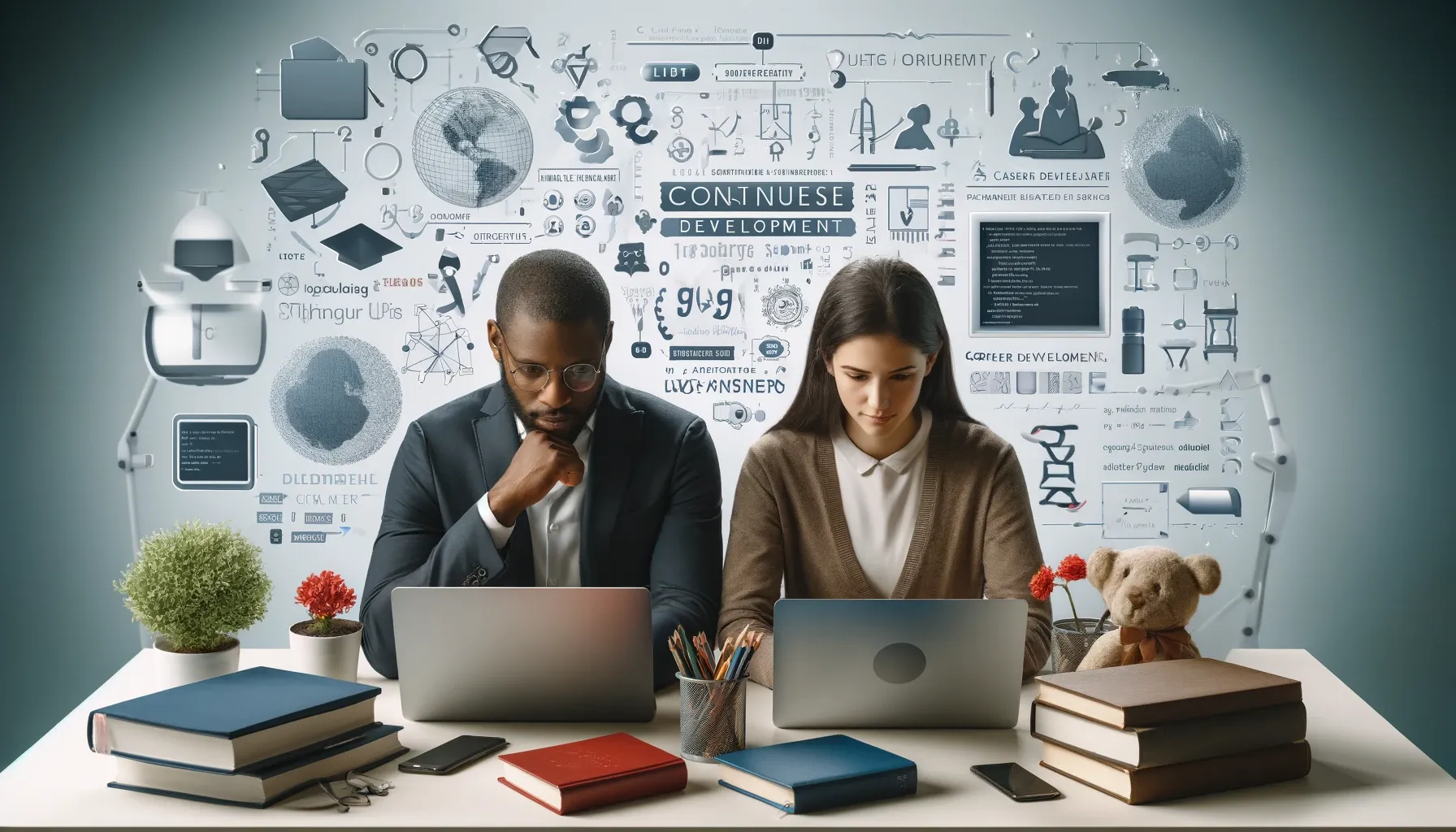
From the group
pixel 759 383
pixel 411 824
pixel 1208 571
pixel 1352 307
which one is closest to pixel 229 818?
pixel 411 824

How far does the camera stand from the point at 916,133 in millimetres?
3207

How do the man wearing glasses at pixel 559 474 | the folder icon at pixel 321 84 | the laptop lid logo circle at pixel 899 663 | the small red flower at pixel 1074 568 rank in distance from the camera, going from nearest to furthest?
the laptop lid logo circle at pixel 899 663 → the small red flower at pixel 1074 568 → the man wearing glasses at pixel 559 474 → the folder icon at pixel 321 84

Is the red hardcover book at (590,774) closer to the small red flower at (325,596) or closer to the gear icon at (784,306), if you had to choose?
the small red flower at (325,596)

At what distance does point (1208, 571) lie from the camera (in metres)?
1.49

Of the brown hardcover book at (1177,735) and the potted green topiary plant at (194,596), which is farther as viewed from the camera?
the potted green topiary plant at (194,596)

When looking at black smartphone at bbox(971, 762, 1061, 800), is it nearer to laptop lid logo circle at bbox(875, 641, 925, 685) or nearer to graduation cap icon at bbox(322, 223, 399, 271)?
laptop lid logo circle at bbox(875, 641, 925, 685)

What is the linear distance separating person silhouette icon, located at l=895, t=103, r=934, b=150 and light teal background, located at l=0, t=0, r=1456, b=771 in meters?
0.24

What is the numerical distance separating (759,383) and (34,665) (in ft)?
7.21

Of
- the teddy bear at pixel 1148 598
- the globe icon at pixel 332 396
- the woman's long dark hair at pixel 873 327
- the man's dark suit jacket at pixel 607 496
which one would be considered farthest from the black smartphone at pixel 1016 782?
the globe icon at pixel 332 396

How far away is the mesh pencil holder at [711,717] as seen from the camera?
4.50ft

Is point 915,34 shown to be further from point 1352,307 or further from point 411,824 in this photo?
point 411,824

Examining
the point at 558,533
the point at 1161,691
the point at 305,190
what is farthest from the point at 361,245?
the point at 1161,691

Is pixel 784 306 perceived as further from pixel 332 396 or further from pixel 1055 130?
pixel 332 396

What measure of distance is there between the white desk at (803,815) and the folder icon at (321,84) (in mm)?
2116
